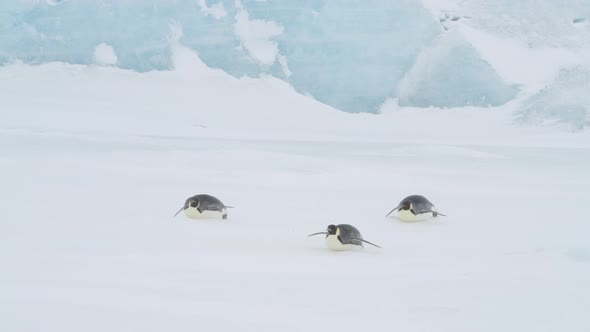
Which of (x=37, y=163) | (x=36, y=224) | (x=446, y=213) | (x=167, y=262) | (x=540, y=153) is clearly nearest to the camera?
(x=167, y=262)

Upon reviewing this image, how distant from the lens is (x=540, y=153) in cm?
1338

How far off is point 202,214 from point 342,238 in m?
1.57

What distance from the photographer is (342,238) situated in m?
4.33

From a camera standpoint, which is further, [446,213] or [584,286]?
[446,213]

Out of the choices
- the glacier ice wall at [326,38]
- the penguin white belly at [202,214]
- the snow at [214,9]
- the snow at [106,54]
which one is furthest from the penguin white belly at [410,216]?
the snow at [106,54]

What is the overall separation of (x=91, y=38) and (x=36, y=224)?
16.3 metres

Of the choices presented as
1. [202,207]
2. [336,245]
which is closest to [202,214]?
[202,207]

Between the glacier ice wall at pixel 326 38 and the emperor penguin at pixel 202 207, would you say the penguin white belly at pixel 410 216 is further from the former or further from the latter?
the glacier ice wall at pixel 326 38

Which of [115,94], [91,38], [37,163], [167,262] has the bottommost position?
[167,262]

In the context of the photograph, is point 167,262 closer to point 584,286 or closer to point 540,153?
point 584,286

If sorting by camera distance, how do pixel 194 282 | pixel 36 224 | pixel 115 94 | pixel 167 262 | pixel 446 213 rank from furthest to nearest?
pixel 115 94 → pixel 446 213 → pixel 36 224 → pixel 167 262 → pixel 194 282

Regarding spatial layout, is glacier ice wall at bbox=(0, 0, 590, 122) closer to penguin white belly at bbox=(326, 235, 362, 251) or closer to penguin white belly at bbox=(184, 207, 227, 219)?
penguin white belly at bbox=(184, 207, 227, 219)

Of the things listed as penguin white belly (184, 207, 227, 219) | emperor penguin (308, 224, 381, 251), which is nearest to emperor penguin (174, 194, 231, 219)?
penguin white belly (184, 207, 227, 219)

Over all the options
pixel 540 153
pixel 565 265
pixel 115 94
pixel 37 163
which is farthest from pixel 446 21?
pixel 565 265
